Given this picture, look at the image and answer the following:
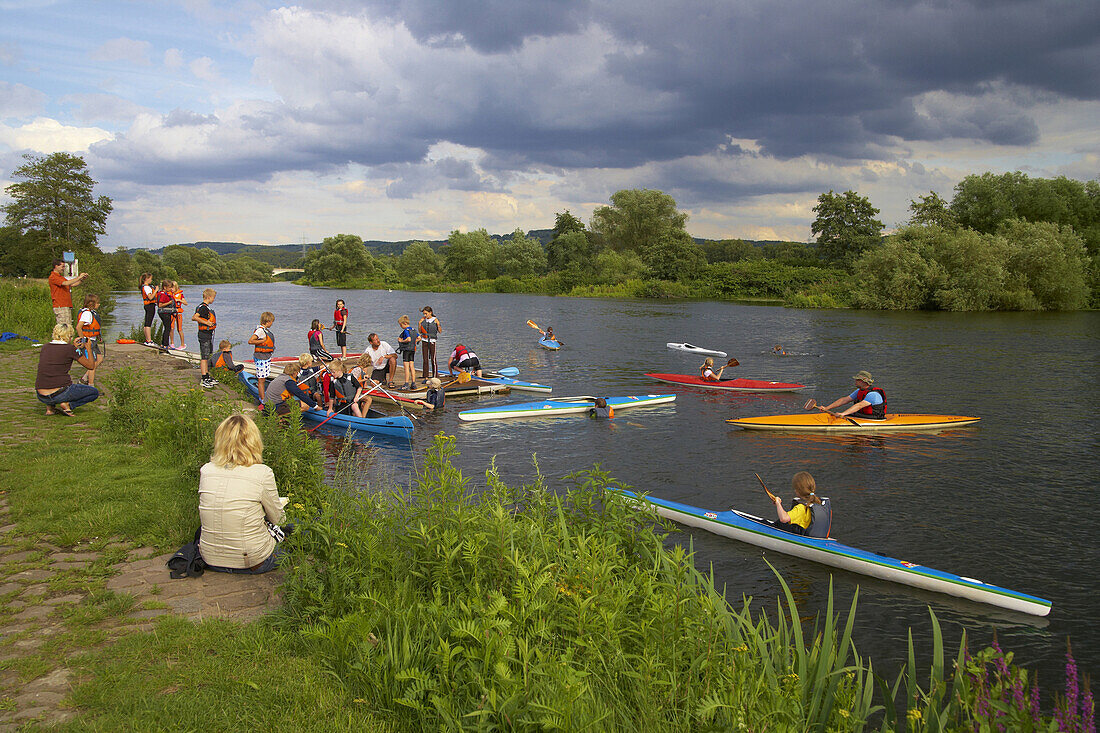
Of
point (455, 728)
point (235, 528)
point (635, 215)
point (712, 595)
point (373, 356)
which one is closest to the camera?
point (455, 728)

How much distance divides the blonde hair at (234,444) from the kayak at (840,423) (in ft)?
39.6

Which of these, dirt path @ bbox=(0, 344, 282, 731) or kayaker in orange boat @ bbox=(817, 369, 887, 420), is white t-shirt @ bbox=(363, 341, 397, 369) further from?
kayaker in orange boat @ bbox=(817, 369, 887, 420)

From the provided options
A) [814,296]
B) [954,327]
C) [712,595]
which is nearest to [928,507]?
[712,595]

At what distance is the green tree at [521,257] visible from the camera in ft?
307

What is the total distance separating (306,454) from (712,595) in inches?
179

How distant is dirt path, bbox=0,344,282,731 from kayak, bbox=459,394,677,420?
980cm

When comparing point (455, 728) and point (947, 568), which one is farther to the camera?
point (947, 568)

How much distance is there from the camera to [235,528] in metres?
5.14

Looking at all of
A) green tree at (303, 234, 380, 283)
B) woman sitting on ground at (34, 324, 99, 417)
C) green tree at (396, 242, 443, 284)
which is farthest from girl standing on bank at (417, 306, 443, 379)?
green tree at (303, 234, 380, 283)

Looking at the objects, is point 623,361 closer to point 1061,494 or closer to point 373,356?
point 373,356

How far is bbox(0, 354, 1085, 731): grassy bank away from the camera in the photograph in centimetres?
329

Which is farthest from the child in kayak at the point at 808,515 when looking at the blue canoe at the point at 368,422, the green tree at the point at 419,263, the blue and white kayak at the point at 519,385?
the green tree at the point at 419,263

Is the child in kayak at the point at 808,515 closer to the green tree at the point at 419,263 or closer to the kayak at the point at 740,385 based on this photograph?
the kayak at the point at 740,385

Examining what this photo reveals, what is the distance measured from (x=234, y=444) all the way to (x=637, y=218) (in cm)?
8021
